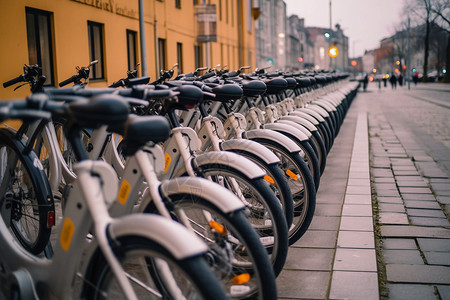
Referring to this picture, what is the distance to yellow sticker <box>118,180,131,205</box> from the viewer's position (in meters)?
2.67

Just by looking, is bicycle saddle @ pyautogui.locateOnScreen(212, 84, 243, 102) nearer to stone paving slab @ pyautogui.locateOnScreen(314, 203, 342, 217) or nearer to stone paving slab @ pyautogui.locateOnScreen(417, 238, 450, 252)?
stone paving slab @ pyautogui.locateOnScreen(417, 238, 450, 252)

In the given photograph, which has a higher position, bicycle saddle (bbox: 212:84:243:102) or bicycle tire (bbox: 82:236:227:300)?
bicycle saddle (bbox: 212:84:243:102)

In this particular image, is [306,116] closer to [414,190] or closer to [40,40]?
[414,190]

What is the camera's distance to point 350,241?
14.8ft

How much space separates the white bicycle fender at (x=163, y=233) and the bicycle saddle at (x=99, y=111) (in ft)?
1.16

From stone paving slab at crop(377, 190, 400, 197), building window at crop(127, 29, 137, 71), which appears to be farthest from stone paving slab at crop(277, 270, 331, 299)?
building window at crop(127, 29, 137, 71)

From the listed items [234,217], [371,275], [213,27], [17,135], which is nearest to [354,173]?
[371,275]

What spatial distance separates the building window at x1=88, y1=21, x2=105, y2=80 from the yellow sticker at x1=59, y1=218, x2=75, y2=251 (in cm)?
1011

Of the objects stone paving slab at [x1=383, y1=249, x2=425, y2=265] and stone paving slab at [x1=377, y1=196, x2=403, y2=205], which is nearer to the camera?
stone paving slab at [x1=383, y1=249, x2=425, y2=265]

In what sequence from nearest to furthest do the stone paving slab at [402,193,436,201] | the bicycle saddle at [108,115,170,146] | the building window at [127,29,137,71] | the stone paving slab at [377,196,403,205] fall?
the bicycle saddle at [108,115,170,146] < the stone paving slab at [377,196,403,205] < the stone paving slab at [402,193,436,201] < the building window at [127,29,137,71]

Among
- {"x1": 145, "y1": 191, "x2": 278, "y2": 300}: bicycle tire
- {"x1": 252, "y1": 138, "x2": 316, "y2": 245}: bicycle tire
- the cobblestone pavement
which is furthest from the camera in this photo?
{"x1": 252, "y1": 138, "x2": 316, "y2": 245}: bicycle tire

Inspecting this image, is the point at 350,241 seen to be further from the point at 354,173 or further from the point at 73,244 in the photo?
the point at 354,173

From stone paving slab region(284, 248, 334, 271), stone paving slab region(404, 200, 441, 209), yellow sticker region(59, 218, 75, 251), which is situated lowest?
stone paving slab region(404, 200, 441, 209)

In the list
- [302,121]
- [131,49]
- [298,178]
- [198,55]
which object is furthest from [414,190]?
[198,55]
